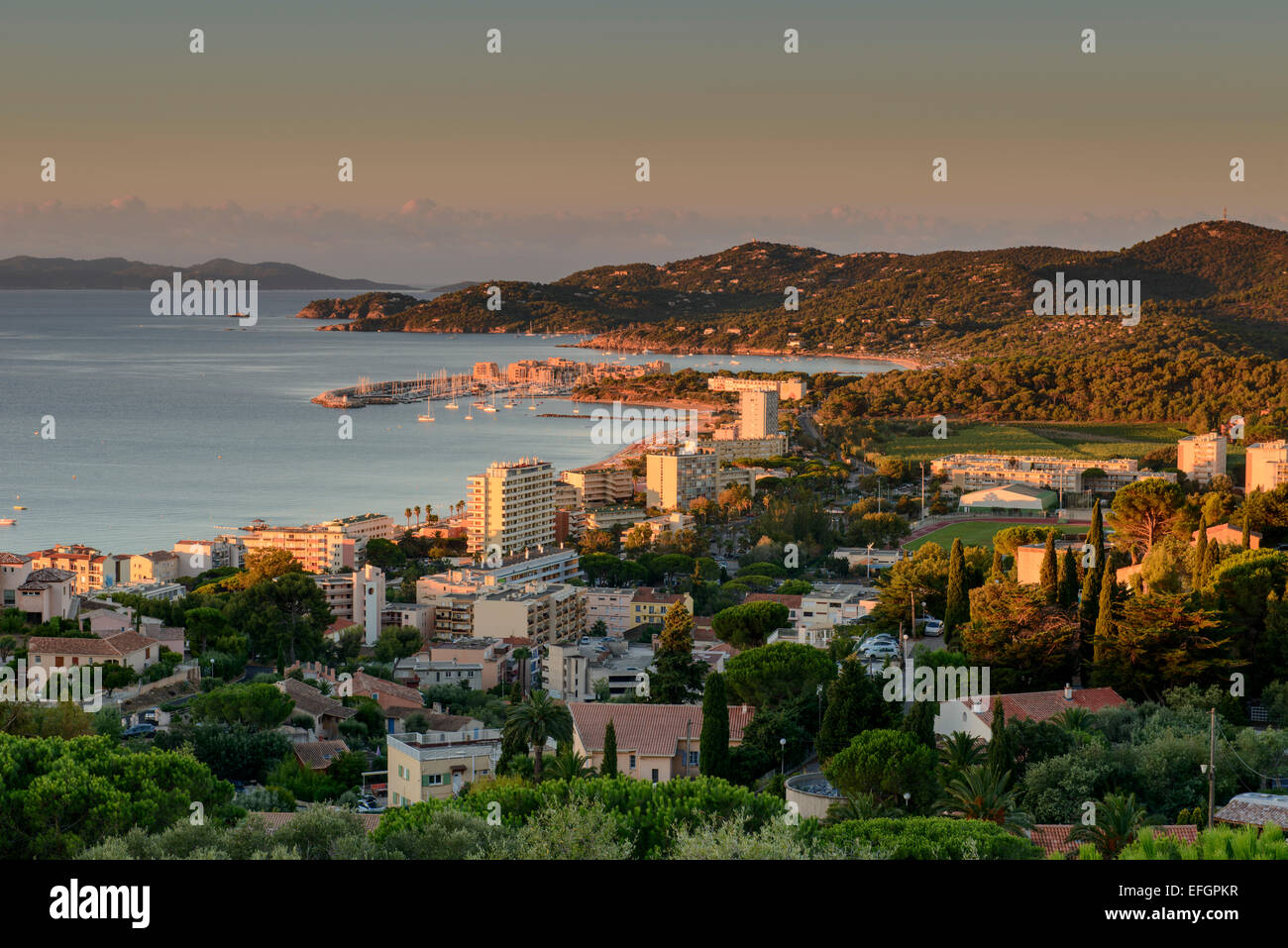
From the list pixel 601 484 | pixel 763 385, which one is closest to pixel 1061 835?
pixel 601 484

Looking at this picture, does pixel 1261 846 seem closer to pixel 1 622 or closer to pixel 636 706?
pixel 636 706

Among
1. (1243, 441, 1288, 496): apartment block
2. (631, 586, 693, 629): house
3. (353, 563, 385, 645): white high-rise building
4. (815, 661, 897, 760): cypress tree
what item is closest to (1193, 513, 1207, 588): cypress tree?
(815, 661, 897, 760): cypress tree

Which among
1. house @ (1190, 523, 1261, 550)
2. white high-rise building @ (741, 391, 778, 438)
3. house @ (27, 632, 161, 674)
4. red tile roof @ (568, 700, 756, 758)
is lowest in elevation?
house @ (27, 632, 161, 674)

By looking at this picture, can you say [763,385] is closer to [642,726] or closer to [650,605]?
[650,605]

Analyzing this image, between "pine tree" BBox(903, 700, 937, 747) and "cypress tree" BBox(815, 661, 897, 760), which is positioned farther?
"cypress tree" BBox(815, 661, 897, 760)

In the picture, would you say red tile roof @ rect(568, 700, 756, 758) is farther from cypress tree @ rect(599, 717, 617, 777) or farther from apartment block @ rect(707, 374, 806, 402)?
apartment block @ rect(707, 374, 806, 402)
